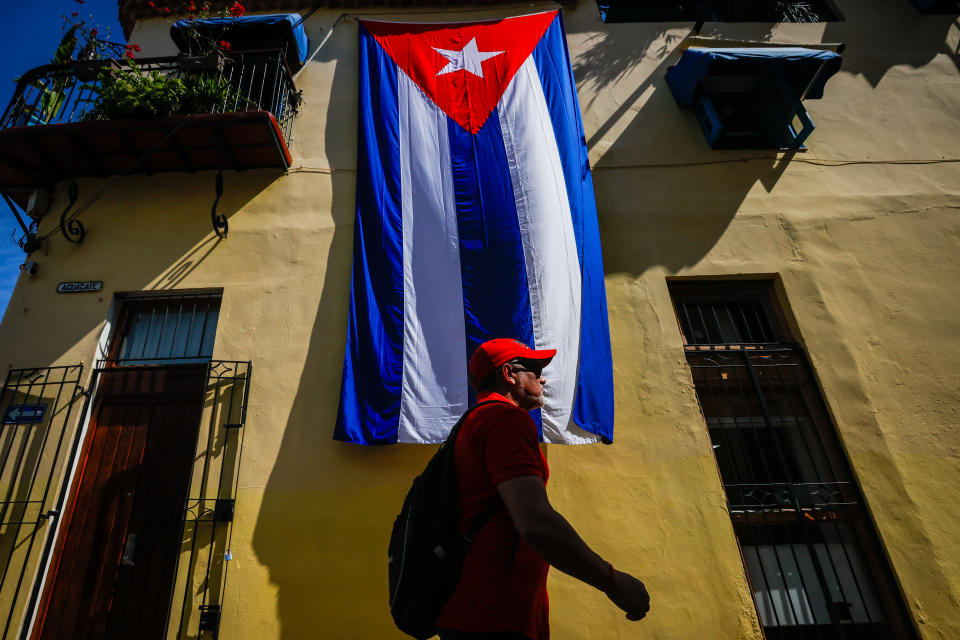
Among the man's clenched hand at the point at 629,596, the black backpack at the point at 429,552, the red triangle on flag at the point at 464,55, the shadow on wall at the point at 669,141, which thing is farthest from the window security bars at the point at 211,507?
the shadow on wall at the point at 669,141

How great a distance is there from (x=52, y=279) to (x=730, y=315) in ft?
21.7

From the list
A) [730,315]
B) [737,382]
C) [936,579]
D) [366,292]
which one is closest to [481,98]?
[366,292]

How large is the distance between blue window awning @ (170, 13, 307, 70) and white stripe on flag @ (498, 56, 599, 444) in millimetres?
2794

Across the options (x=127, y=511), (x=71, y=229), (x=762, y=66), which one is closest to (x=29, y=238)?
(x=71, y=229)

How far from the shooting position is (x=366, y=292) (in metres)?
4.77

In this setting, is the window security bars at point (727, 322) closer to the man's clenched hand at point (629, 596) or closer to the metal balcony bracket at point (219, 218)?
the man's clenched hand at point (629, 596)

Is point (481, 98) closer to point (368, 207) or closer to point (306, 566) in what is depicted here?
point (368, 207)

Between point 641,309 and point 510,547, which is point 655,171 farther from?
point 510,547

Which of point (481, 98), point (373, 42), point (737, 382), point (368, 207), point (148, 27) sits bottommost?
point (737, 382)

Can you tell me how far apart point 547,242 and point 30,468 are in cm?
469

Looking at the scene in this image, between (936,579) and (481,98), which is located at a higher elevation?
(481,98)

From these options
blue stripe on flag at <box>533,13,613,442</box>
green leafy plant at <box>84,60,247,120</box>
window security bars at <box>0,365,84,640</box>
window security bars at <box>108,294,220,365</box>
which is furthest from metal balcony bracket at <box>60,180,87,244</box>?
blue stripe on flag at <box>533,13,613,442</box>

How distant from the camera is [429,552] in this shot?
207 cm

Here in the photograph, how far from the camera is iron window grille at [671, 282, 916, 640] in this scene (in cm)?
398
